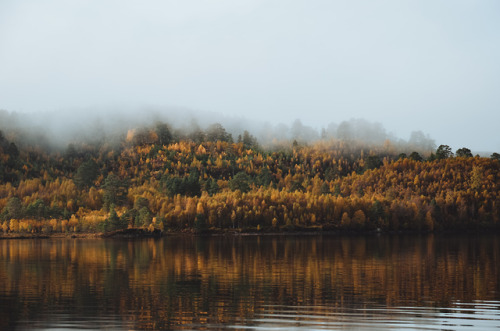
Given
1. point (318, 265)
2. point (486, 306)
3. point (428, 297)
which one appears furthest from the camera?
point (318, 265)

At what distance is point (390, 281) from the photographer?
58.7 m

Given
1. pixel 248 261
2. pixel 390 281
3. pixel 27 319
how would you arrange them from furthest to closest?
pixel 248 261
pixel 390 281
pixel 27 319

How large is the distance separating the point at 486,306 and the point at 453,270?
27815mm

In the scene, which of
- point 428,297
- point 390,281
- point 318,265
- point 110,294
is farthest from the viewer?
point 318,265

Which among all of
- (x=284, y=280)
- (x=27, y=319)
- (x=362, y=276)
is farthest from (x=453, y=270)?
(x=27, y=319)

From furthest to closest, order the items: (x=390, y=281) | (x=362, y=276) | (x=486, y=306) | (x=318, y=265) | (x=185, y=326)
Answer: (x=318, y=265) → (x=362, y=276) → (x=390, y=281) → (x=486, y=306) → (x=185, y=326)

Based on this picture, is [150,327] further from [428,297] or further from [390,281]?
[390,281]

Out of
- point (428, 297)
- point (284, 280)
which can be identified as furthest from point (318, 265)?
point (428, 297)

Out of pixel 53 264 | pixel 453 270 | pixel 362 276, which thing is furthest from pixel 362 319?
pixel 53 264

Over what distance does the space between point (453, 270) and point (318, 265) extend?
18.2 metres

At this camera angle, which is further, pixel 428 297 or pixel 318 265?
pixel 318 265

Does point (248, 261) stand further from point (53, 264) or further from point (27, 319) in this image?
point (27, 319)

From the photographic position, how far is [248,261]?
87500 mm

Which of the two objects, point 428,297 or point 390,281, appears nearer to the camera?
point 428,297
